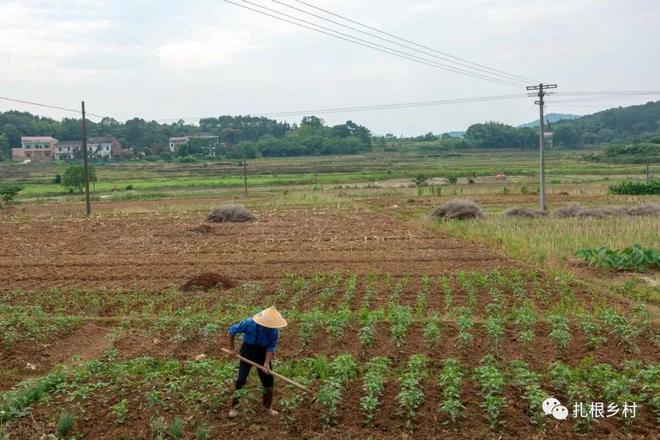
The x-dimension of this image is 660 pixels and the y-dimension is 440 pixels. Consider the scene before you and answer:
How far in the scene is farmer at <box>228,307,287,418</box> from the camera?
6.90 metres

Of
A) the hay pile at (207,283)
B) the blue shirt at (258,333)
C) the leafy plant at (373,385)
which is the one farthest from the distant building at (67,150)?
the blue shirt at (258,333)

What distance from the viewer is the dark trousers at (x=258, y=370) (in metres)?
7.10

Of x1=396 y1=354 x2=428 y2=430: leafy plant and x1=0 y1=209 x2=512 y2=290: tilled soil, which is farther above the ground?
x1=0 y1=209 x2=512 y2=290: tilled soil

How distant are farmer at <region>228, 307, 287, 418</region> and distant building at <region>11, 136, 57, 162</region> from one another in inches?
3393

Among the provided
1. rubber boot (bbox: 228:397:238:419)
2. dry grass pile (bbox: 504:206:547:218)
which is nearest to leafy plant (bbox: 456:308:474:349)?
rubber boot (bbox: 228:397:238:419)

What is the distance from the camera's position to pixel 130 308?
39.9 feet

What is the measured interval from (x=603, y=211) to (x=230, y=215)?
1529 cm

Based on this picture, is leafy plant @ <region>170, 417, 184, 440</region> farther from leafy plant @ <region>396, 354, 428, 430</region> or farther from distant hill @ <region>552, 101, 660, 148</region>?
distant hill @ <region>552, 101, 660, 148</region>

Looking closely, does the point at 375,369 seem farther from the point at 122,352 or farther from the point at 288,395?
the point at 122,352

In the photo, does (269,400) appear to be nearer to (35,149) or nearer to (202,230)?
(202,230)

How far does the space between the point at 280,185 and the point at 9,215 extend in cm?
2260

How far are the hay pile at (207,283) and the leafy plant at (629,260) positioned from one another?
8.82 m

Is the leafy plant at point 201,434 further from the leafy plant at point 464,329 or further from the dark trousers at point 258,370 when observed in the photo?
the leafy plant at point 464,329

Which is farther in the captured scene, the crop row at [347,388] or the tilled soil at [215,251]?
the tilled soil at [215,251]
